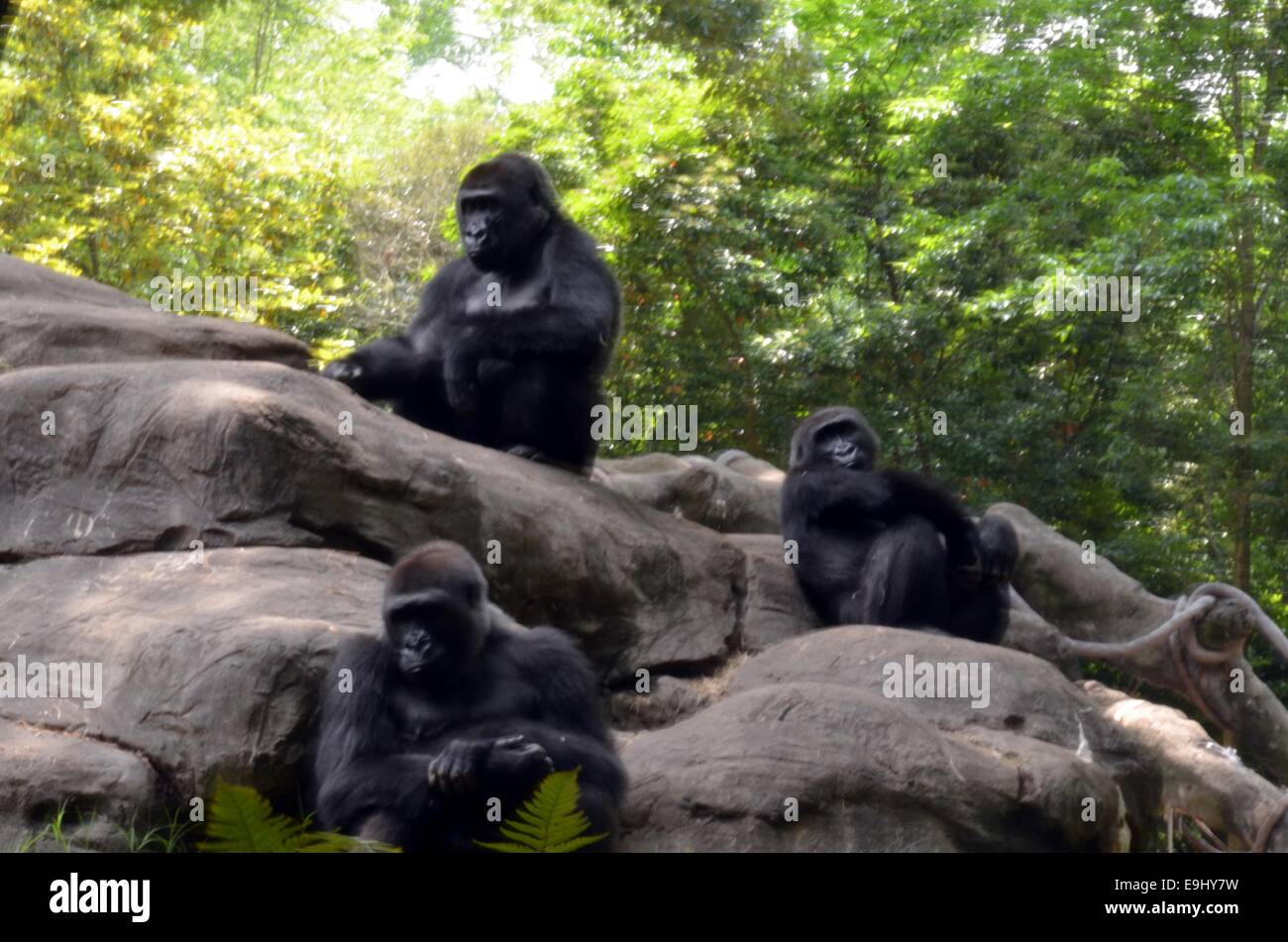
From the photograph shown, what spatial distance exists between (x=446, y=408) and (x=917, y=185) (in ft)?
26.3

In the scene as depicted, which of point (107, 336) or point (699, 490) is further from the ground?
point (107, 336)

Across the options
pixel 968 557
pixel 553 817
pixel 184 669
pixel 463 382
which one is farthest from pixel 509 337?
pixel 553 817

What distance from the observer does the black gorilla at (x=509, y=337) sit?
7.30 m

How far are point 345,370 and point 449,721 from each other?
3.22 metres

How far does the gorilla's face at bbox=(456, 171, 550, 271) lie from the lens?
7.58 metres

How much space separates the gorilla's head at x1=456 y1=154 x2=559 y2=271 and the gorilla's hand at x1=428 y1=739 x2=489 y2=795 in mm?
4086

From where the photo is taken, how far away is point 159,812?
4.36 metres

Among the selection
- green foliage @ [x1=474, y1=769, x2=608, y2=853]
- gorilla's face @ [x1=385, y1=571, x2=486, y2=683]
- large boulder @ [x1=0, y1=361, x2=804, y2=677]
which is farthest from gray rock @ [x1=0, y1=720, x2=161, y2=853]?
green foliage @ [x1=474, y1=769, x2=608, y2=853]

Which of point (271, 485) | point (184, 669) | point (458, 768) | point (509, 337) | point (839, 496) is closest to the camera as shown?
point (458, 768)

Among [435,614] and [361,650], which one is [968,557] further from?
[361,650]

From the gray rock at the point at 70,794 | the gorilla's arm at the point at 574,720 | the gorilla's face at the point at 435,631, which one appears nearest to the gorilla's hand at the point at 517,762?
the gorilla's arm at the point at 574,720

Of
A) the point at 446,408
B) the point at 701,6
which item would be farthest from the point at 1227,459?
the point at 446,408

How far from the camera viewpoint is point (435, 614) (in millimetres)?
4391
